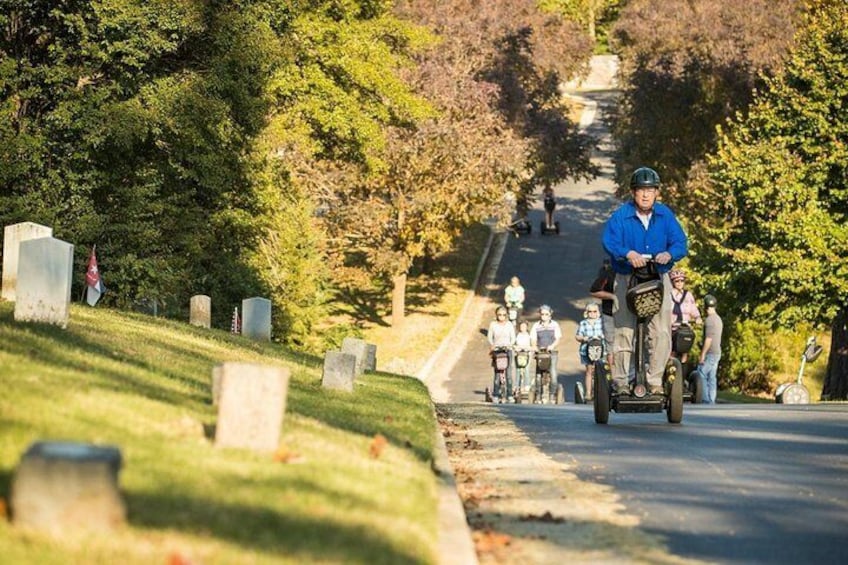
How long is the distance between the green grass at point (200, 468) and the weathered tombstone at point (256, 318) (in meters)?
11.0

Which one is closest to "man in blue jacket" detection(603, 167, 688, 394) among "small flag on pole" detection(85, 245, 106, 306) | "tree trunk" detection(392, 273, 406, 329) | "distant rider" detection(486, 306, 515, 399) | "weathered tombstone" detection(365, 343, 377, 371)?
"weathered tombstone" detection(365, 343, 377, 371)

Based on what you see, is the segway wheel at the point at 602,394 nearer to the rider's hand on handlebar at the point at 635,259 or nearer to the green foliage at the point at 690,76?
the rider's hand on handlebar at the point at 635,259

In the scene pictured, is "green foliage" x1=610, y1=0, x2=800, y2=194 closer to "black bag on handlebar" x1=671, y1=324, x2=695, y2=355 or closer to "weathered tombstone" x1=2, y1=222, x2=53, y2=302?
"weathered tombstone" x1=2, y1=222, x2=53, y2=302

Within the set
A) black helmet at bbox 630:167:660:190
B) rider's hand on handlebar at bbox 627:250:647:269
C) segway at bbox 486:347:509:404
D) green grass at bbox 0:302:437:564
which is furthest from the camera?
segway at bbox 486:347:509:404

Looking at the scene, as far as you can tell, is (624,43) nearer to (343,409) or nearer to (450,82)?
(450,82)

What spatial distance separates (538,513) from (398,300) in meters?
47.3

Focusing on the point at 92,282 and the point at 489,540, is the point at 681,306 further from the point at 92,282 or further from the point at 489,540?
the point at 489,540

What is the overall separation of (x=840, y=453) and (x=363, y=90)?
33378 mm

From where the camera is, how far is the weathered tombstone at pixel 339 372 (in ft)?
56.1

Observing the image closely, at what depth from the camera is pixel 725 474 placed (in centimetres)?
1222

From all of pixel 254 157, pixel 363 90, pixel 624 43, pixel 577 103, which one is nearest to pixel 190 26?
pixel 254 157

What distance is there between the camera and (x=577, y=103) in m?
121

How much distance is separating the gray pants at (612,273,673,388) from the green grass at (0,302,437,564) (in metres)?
1.87

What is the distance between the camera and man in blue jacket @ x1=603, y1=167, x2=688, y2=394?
15.8 meters
